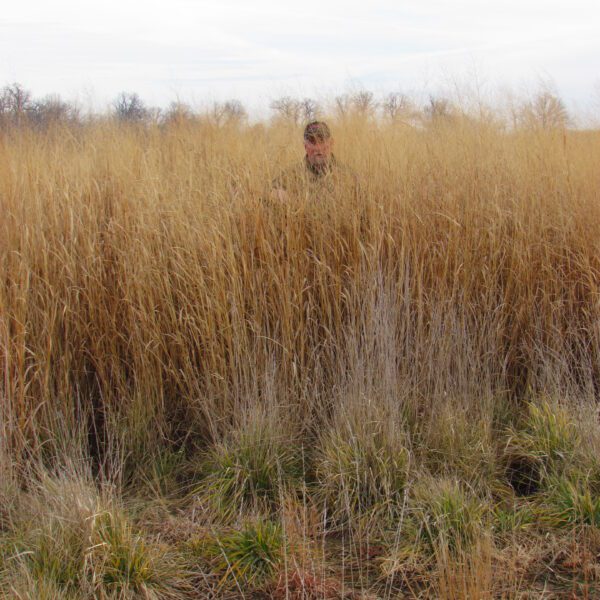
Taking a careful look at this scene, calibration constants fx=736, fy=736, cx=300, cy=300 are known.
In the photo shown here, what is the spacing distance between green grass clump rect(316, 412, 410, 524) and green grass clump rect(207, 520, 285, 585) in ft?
1.09

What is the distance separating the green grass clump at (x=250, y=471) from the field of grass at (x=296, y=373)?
0.6 inches

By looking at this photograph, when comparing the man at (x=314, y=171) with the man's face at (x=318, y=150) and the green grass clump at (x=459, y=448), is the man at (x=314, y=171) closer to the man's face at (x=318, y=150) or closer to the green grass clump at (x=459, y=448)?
the man's face at (x=318, y=150)

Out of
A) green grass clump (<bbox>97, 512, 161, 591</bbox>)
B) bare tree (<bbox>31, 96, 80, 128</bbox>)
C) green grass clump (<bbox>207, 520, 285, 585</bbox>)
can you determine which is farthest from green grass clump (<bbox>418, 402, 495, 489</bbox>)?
bare tree (<bbox>31, 96, 80, 128</bbox>)

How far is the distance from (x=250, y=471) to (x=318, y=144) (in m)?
2.22

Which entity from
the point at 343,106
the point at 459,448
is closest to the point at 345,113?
the point at 343,106

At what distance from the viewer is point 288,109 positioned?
5.78 m

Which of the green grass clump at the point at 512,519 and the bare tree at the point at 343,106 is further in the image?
the bare tree at the point at 343,106

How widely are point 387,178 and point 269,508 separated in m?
2.13

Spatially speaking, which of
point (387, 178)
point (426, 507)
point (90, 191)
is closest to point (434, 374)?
point (426, 507)

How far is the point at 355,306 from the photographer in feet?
12.9

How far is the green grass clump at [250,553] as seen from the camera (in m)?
2.68

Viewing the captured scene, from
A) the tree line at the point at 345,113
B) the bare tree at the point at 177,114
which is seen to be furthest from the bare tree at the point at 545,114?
the bare tree at the point at 177,114

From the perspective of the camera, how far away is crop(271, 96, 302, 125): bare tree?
18.6ft

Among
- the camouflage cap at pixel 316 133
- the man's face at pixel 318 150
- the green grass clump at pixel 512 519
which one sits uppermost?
the camouflage cap at pixel 316 133
